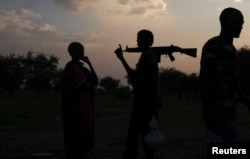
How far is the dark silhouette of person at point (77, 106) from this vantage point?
7293 mm

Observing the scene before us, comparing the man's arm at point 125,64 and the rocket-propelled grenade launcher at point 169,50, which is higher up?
the rocket-propelled grenade launcher at point 169,50

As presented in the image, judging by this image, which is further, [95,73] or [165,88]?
[165,88]

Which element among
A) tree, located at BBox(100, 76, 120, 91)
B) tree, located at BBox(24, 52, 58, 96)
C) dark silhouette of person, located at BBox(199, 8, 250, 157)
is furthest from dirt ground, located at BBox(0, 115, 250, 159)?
tree, located at BBox(100, 76, 120, 91)

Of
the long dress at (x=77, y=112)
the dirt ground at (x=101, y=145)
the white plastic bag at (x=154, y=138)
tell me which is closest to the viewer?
the white plastic bag at (x=154, y=138)

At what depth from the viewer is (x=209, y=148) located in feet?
14.4

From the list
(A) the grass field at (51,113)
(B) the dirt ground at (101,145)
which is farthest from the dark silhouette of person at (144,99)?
(A) the grass field at (51,113)

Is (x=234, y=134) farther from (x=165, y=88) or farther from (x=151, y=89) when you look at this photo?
(x=165, y=88)

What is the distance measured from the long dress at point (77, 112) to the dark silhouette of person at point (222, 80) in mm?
2894

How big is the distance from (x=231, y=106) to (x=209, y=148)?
50 centimetres

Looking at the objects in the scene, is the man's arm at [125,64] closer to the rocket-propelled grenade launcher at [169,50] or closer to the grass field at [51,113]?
the rocket-propelled grenade launcher at [169,50]

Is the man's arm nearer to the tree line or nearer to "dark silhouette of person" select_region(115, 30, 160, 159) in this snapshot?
"dark silhouette of person" select_region(115, 30, 160, 159)

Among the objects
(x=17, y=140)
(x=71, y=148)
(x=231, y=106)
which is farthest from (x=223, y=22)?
(x=17, y=140)

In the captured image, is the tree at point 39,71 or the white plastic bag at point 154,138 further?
the tree at point 39,71

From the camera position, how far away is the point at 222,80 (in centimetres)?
466
